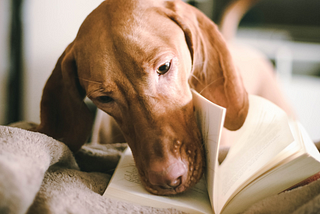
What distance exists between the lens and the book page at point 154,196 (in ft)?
2.49

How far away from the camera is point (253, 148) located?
83 centimetres

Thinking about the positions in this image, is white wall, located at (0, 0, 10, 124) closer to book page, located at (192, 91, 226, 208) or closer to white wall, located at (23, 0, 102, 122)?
white wall, located at (23, 0, 102, 122)

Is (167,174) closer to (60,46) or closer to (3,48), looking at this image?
(60,46)

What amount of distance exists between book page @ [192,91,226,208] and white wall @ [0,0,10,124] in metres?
1.44

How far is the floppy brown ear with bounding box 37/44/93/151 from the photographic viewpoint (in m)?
1.12

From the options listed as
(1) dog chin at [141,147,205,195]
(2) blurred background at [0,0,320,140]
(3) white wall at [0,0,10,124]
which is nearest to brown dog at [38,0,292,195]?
(1) dog chin at [141,147,205,195]

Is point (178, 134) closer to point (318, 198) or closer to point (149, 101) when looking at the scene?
point (149, 101)

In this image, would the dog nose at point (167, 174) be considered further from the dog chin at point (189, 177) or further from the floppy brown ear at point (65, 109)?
the floppy brown ear at point (65, 109)

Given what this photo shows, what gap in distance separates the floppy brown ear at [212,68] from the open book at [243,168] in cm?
13

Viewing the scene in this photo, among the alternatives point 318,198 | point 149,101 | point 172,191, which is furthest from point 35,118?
point 318,198

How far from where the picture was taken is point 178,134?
0.86m

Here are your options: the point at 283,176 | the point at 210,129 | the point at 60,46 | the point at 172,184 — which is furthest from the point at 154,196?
the point at 60,46

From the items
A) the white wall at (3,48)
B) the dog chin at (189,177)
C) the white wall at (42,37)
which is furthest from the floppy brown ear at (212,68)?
the white wall at (3,48)

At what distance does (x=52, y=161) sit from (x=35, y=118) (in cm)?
120
